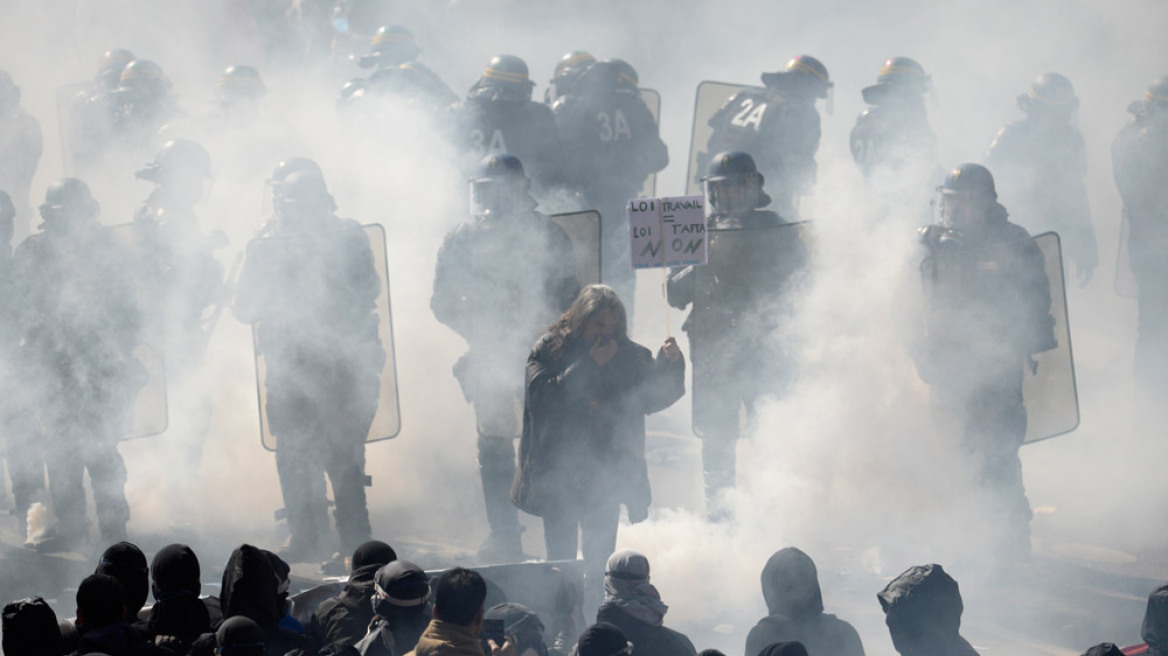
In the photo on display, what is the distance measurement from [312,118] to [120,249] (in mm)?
4284

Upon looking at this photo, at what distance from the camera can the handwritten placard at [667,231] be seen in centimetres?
521

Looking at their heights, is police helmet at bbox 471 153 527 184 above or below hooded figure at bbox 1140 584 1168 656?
above

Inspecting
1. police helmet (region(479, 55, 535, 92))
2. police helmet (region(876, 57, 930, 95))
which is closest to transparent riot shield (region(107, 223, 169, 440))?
police helmet (region(479, 55, 535, 92))

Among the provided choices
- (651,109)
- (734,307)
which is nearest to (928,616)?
(734,307)

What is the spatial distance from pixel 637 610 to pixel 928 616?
32.9 inches

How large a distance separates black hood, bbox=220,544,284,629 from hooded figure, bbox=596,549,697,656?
3.03 feet

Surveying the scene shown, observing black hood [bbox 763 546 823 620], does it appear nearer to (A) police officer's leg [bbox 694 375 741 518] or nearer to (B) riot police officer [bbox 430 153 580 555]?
(B) riot police officer [bbox 430 153 580 555]

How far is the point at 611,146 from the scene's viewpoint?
8.75 metres

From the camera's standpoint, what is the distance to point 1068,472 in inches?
293

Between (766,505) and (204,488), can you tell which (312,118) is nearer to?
(204,488)

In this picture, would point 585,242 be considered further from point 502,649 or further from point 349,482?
point 502,649

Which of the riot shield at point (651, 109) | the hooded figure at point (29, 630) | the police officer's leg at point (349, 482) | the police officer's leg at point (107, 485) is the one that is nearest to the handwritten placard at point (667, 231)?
the police officer's leg at point (349, 482)

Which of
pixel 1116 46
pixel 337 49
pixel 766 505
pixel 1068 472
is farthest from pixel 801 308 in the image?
pixel 337 49

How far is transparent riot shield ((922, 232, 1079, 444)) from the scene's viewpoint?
564 cm
